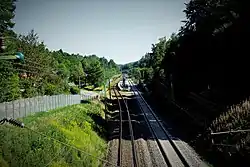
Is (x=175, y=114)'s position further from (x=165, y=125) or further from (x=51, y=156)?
(x=51, y=156)

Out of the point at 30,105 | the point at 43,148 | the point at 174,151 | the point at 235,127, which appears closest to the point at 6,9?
the point at 30,105

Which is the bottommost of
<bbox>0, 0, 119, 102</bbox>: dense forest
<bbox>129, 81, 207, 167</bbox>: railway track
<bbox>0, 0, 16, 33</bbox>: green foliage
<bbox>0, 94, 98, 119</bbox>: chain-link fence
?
<bbox>129, 81, 207, 167</bbox>: railway track

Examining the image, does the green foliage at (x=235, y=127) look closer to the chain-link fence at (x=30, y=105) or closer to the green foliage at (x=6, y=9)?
the chain-link fence at (x=30, y=105)

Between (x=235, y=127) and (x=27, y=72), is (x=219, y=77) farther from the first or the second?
(x=27, y=72)

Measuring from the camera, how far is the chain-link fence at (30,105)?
102 ft

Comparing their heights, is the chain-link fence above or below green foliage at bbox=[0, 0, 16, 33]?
below

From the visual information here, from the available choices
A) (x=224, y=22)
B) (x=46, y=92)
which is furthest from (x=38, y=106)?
(x=224, y=22)

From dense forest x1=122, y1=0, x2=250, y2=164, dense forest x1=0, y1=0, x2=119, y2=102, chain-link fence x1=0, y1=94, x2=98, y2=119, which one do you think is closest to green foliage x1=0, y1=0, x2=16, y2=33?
dense forest x1=0, y1=0, x2=119, y2=102

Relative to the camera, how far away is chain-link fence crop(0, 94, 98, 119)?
3109 centimetres

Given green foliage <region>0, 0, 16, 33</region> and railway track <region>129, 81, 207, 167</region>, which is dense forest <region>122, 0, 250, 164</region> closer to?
railway track <region>129, 81, 207, 167</region>

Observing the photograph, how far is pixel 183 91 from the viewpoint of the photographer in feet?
154

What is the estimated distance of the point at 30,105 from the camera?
37.2 metres

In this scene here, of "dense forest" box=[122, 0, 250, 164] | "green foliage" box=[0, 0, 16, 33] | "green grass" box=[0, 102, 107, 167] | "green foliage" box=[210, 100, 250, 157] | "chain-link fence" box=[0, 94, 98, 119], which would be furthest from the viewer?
"chain-link fence" box=[0, 94, 98, 119]

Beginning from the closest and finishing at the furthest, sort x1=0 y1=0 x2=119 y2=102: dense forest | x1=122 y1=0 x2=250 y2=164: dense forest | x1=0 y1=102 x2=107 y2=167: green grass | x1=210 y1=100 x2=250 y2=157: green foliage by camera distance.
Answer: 1. x1=0 y1=102 x2=107 y2=167: green grass
2. x1=210 y1=100 x2=250 y2=157: green foliage
3. x1=122 y1=0 x2=250 y2=164: dense forest
4. x1=0 y1=0 x2=119 y2=102: dense forest
